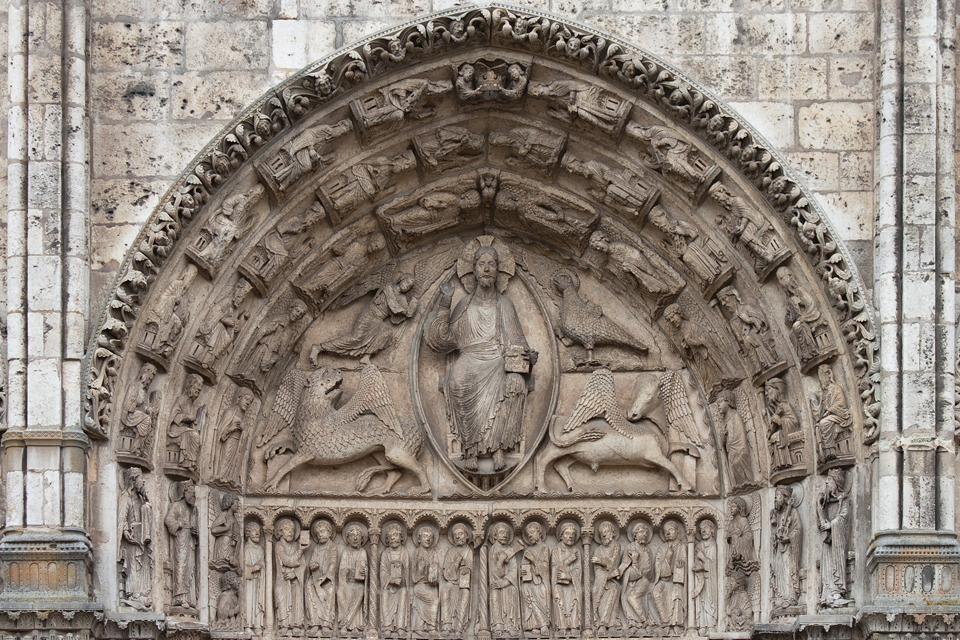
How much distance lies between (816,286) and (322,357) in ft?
11.7

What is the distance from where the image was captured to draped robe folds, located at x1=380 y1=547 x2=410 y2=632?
13.1 m

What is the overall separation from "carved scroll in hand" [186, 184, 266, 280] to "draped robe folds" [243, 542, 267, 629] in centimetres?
197

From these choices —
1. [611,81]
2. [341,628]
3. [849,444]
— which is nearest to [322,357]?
[341,628]

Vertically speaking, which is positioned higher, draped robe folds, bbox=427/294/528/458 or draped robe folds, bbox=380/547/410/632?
draped robe folds, bbox=427/294/528/458

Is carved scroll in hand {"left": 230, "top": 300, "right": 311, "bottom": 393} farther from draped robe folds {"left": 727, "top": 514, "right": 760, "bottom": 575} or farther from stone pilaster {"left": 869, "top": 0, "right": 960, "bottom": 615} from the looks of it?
stone pilaster {"left": 869, "top": 0, "right": 960, "bottom": 615}

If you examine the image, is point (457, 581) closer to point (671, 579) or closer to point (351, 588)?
point (351, 588)

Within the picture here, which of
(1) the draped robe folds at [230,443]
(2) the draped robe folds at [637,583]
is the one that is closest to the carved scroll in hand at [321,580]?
(1) the draped robe folds at [230,443]

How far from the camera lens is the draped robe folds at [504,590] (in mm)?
13125

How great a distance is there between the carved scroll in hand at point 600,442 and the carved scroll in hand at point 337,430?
94 centimetres

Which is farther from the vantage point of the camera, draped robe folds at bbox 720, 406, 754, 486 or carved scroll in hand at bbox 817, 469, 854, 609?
draped robe folds at bbox 720, 406, 754, 486

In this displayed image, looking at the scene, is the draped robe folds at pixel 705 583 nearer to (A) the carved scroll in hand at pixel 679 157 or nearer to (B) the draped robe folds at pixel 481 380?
(B) the draped robe folds at pixel 481 380

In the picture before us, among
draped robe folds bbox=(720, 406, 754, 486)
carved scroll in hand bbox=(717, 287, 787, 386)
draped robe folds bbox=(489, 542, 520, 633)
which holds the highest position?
carved scroll in hand bbox=(717, 287, 787, 386)

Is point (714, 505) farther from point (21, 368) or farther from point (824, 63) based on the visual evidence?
point (21, 368)

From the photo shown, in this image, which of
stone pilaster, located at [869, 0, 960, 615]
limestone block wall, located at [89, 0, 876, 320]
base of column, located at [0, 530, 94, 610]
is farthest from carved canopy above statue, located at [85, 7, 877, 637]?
base of column, located at [0, 530, 94, 610]
